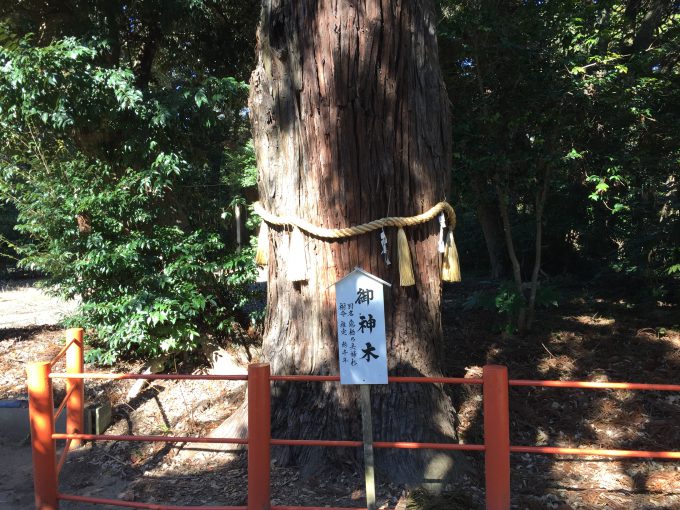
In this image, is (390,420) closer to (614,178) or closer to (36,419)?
(36,419)

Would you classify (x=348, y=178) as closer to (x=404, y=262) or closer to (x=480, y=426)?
(x=404, y=262)

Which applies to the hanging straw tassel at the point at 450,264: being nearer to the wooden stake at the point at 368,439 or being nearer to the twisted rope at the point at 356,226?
the twisted rope at the point at 356,226

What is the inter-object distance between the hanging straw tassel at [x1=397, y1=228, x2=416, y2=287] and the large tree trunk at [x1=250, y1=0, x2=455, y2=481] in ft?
0.64

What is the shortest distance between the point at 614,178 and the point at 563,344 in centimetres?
214

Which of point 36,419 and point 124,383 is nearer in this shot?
point 36,419

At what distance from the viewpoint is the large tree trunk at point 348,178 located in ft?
14.1

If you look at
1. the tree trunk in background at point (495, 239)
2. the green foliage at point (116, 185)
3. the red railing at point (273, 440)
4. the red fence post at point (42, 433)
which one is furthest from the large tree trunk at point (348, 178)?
the tree trunk in background at point (495, 239)

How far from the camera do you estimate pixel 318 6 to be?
4.27m

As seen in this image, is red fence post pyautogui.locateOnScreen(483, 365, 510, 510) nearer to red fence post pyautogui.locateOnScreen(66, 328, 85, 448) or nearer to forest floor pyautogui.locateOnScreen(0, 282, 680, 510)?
forest floor pyautogui.locateOnScreen(0, 282, 680, 510)

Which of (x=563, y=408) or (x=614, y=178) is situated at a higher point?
(x=614, y=178)

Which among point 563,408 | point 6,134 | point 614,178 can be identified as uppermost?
point 6,134

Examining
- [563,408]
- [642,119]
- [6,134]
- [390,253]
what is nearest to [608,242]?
[642,119]

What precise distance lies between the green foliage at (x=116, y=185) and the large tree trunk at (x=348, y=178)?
2.20 m

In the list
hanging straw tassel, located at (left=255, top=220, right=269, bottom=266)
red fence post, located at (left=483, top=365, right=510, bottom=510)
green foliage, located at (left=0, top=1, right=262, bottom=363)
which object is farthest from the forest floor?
hanging straw tassel, located at (left=255, top=220, right=269, bottom=266)
